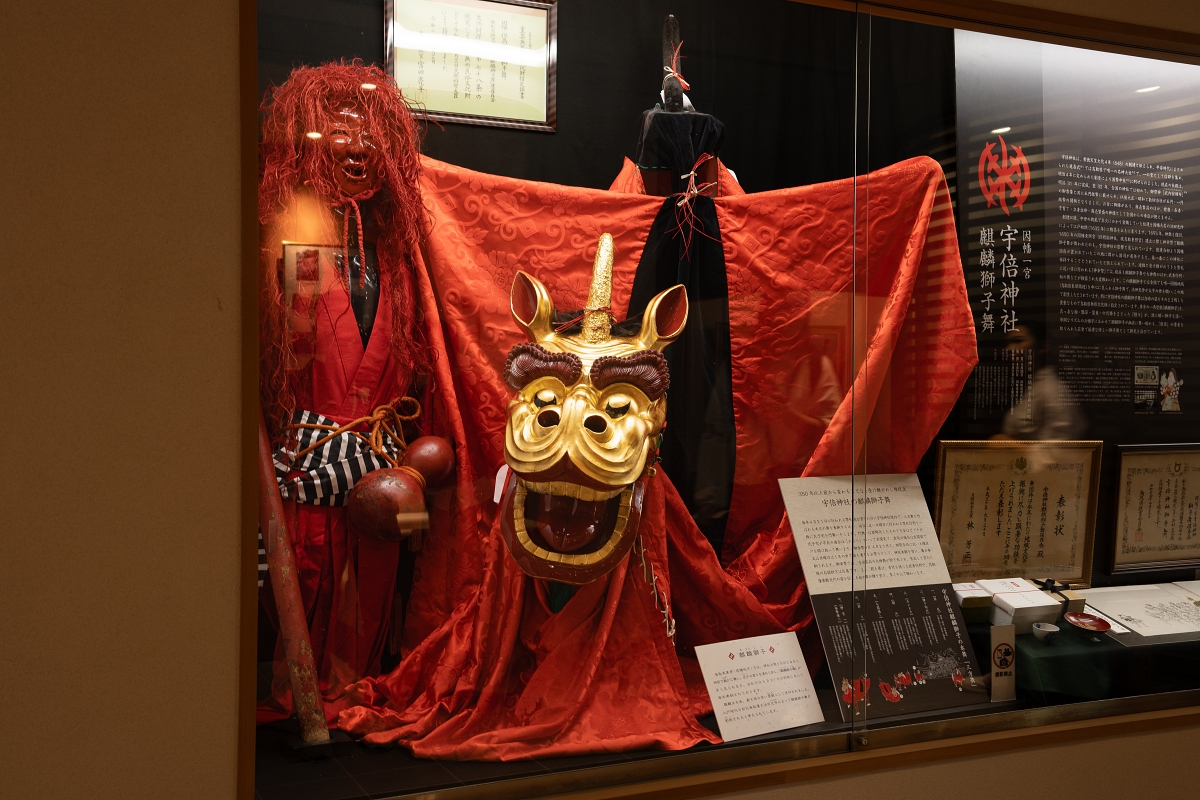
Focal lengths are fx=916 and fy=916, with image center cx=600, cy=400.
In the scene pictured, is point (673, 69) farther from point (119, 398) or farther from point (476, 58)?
point (119, 398)

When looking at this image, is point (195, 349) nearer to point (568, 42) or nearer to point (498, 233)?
point (498, 233)

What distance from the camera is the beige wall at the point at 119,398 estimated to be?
4.66 ft

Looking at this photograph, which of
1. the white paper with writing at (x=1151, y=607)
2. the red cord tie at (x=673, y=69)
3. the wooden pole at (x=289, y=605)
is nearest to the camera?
the wooden pole at (x=289, y=605)

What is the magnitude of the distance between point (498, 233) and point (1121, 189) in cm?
167

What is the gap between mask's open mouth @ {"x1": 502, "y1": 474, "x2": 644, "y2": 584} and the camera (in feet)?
6.18

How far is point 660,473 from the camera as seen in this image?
2104 mm

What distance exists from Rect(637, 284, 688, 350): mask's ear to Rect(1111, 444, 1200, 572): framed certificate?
1.33 metres

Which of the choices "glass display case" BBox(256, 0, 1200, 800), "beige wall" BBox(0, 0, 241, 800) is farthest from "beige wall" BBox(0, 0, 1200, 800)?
"glass display case" BBox(256, 0, 1200, 800)

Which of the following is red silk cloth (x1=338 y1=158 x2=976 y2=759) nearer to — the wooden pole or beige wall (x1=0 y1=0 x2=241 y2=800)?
the wooden pole

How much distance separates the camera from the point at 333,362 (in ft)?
6.07

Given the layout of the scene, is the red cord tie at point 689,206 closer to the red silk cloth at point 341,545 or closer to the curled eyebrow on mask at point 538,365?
the curled eyebrow on mask at point 538,365

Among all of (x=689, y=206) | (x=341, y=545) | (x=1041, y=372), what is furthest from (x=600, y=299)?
(x=1041, y=372)

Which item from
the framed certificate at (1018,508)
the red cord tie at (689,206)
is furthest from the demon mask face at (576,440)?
the framed certificate at (1018,508)

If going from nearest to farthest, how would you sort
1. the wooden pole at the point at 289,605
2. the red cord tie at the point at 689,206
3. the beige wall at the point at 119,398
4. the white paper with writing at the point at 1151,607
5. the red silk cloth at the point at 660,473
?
the beige wall at the point at 119,398 < the wooden pole at the point at 289,605 < the red silk cloth at the point at 660,473 < the red cord tie at the point at 689,206 < the white paper with writing at the point at 1151,607
